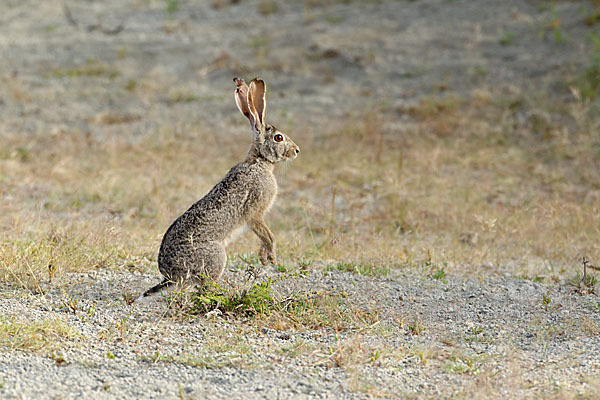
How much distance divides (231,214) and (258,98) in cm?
94

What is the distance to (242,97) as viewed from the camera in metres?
6.13

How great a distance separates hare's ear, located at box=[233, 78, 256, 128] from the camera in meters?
6.05

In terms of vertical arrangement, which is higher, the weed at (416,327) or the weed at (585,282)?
the weed at (416,327)

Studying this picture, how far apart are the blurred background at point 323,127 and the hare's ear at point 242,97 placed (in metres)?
1.38

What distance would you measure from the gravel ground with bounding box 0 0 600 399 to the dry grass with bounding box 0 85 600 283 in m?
0.46

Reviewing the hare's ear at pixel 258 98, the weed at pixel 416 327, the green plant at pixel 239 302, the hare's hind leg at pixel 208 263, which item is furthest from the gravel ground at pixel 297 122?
the hare's ear at pixel 258 98

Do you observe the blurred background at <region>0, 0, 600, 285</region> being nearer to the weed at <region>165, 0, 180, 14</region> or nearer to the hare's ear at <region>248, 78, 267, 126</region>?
the weed at <region>165, 0, 180, 14</region>

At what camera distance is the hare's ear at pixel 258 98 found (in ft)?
19.8

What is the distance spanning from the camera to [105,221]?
23.3 ft

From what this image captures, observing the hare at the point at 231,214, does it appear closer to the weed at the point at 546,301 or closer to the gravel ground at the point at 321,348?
the gravel ground at the point at 321,348

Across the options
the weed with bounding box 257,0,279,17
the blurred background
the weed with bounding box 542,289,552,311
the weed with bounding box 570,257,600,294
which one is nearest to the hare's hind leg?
the blurred background

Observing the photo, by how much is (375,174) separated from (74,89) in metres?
6.63

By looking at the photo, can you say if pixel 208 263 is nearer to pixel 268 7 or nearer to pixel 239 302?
pixel 239 302

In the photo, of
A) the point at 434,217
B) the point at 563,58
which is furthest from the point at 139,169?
the point at 563,58
